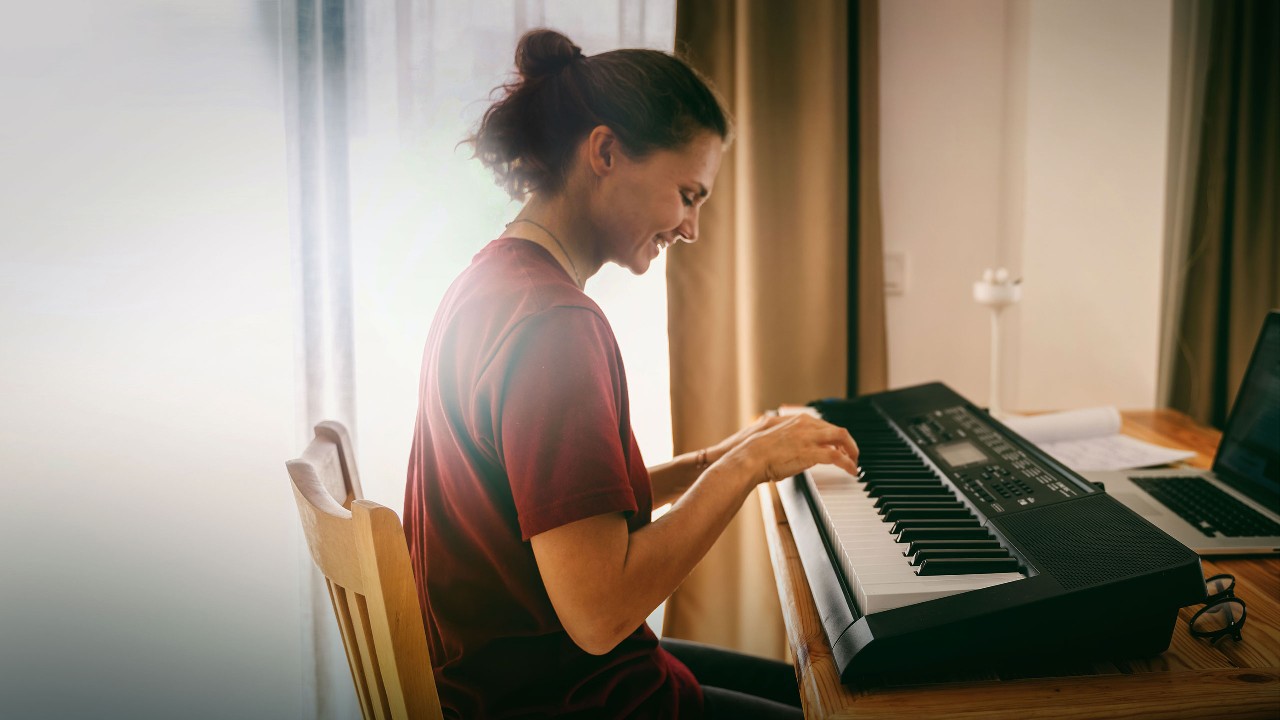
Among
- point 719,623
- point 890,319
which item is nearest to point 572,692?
point 719,623

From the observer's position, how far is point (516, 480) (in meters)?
0.76

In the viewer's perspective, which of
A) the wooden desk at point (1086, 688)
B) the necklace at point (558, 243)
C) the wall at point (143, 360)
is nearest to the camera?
the wooden desk at point (1086, 688)

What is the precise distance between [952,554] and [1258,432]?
0.69 m

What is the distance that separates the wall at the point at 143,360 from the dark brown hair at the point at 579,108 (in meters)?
0.95

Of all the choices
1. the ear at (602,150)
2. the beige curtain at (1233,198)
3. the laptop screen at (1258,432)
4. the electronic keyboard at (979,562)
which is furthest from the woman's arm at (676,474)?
the beige curtain at (1233,198)

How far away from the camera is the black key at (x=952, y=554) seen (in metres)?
0.83

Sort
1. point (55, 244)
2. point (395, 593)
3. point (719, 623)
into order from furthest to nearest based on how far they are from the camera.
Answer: point (719, 623)
point (55, 244)
point (395, 593)

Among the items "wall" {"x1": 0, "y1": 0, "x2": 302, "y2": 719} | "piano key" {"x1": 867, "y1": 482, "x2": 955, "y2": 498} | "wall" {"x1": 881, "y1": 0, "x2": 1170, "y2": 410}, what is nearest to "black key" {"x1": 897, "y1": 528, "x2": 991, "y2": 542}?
"piano key" {"x1": 867, "y1": 482, "x2": 955, "y2": 498}

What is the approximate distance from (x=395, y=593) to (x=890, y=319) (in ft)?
5.32

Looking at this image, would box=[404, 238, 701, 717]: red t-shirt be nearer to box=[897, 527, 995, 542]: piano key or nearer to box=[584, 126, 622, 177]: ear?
box=[584, 126, 622, 177]: ear

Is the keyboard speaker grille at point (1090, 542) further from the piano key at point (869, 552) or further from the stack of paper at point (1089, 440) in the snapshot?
the stack of paper at point (1089, 440)

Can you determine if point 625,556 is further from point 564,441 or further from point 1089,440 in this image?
point 1089,440

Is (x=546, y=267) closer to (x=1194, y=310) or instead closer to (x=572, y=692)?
(x=572, y=692)

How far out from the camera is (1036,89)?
1945 mm
